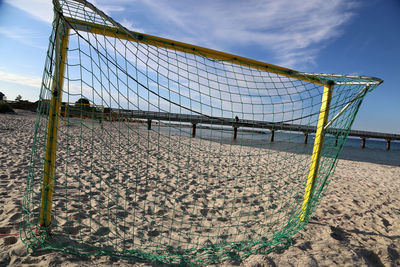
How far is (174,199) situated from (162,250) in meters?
1.16

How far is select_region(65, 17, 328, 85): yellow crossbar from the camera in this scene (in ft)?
6.33

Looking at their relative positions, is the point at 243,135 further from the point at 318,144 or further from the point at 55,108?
the point at 55,108

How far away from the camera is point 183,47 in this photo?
2299 millimetres

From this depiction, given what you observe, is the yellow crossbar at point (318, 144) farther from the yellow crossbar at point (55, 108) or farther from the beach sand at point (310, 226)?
the yellow crossbar at point (55, 108)

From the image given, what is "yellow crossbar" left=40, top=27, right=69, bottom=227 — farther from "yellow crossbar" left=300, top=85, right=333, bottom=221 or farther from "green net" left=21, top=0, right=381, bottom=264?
"yellow crossbar" left=300, top=85, right=333, bottom=221

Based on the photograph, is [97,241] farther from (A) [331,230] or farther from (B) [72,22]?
(A) [331,230]

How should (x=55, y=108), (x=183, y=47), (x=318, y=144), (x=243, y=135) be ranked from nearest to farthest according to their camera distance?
1. (x=55, y=108)
2. (x=183, y=47)
3. (x=318, y=144)
4. (x=243, y=135)

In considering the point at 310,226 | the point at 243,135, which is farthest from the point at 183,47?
the point at 243,135

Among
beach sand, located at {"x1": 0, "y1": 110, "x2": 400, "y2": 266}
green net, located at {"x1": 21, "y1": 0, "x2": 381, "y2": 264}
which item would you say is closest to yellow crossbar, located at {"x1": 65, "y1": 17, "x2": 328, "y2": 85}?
green net, located at {"x1": 21, "y1": 0, "x2": 381, "y2": 264}

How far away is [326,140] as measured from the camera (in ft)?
9.05

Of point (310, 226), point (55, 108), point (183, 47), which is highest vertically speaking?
point (183, 47)

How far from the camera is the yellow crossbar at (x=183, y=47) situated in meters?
1.93

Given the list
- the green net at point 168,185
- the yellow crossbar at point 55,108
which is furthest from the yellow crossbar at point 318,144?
the yellow crossbar at point 55,108

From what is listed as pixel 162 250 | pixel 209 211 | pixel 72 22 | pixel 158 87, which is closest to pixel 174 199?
pixel 209 211
